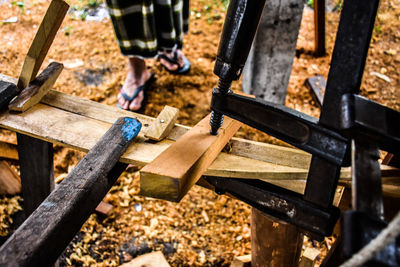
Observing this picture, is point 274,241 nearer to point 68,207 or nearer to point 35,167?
point 68,207

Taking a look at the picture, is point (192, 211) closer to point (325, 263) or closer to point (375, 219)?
point (325, 263)

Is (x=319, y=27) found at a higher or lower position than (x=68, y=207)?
higher

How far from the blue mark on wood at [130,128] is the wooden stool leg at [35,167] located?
1.51ft

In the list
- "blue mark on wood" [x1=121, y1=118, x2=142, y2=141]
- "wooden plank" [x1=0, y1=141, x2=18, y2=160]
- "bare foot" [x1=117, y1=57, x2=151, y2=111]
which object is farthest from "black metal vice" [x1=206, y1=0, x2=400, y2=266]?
"bare foot" [x1=117, y1=57, x2=151, y2=111]

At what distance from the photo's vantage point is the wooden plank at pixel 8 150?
1881mm

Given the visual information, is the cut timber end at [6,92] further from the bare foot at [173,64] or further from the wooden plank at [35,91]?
the bare foot at [173,64]

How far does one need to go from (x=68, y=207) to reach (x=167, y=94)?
226 centimetres

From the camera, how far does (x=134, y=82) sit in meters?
3.02

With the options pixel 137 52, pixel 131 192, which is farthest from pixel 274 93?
pixel 131 192

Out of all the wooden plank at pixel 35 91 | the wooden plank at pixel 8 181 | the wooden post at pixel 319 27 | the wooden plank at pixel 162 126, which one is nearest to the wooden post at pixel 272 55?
the wooden plank at pixel 162 126

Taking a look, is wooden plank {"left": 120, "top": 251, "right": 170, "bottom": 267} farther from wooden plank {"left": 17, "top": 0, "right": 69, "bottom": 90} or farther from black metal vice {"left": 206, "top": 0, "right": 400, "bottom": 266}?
wooden plank {"left": 17, "top": 0, "right": 69, "bottom": 90}

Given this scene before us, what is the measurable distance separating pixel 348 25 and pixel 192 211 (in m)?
1.76

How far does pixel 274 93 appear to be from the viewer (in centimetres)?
282

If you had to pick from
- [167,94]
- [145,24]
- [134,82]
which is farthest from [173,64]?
[145,24]
